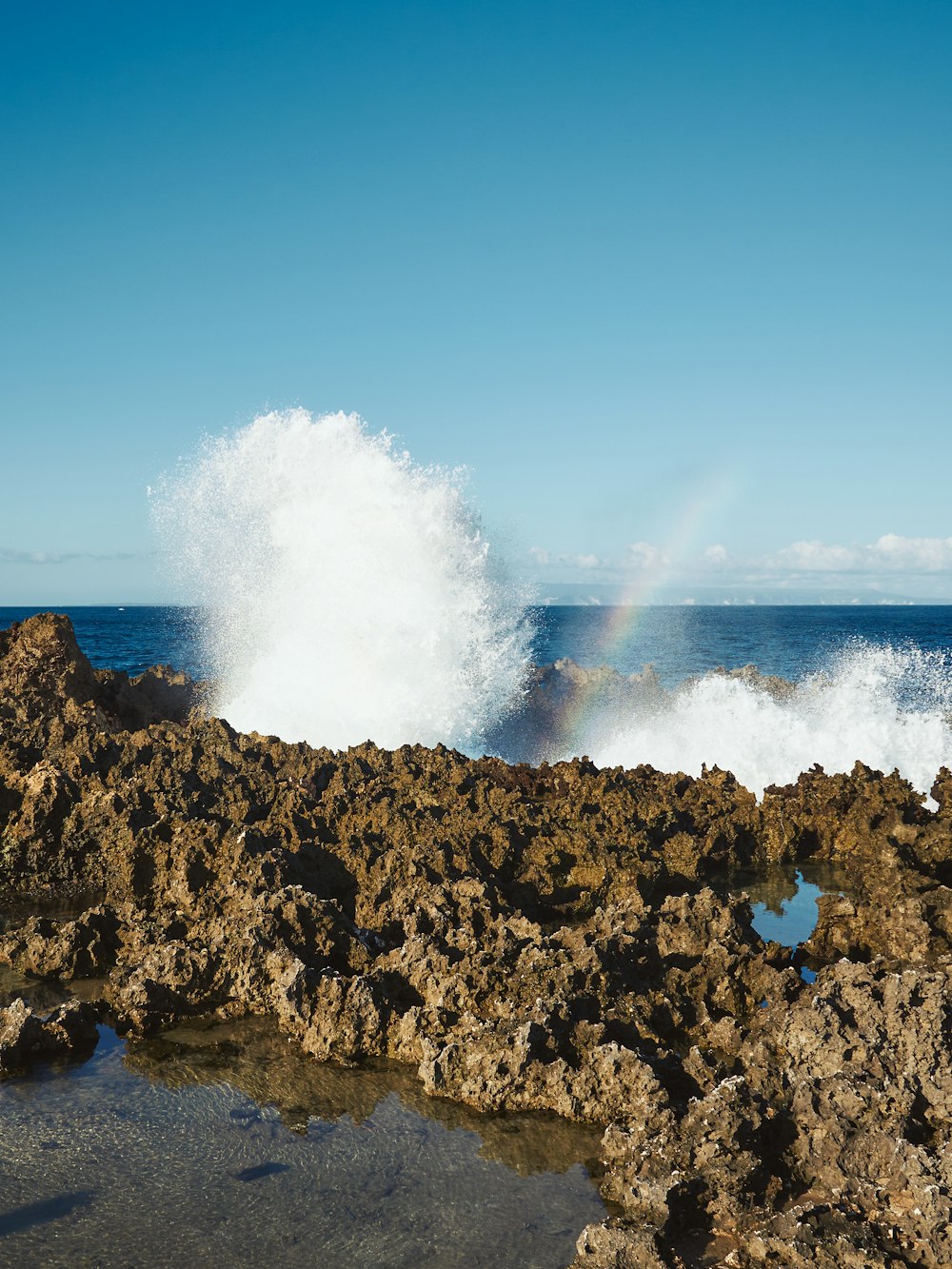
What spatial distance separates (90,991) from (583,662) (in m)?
50.3

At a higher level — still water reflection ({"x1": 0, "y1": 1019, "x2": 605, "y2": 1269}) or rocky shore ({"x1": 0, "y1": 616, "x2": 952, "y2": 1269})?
rocky shore ({"x1": 0, "y1": 616, "x2": 952, "y2": 1269})

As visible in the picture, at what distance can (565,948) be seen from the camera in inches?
300

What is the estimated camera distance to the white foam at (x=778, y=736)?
58.0 feet

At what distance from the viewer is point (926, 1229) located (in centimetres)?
453

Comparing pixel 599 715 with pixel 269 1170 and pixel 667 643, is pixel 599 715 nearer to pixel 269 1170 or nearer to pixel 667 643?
pixel 269 1170

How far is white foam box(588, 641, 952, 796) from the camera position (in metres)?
17.7

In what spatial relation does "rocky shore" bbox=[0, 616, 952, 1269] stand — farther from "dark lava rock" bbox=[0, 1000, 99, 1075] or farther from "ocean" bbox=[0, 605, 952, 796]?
"ocean" bbox=[0, 605, 952, 796]

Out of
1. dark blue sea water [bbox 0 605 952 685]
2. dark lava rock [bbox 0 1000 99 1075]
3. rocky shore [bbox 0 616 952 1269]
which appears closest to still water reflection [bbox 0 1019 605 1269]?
dark lava rock [bbox 0 1000 99 1075]

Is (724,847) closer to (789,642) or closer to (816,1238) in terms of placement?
(816,1238)

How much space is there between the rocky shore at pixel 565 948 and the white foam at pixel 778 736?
413 cm

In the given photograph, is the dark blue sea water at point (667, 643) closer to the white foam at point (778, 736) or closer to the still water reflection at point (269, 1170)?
the white foam at point (778, 736)

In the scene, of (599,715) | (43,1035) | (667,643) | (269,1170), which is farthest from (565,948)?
(667,643)

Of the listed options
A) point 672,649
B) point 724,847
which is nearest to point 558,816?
point 724,847

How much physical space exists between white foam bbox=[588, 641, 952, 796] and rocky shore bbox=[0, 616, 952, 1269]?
13.6ft
